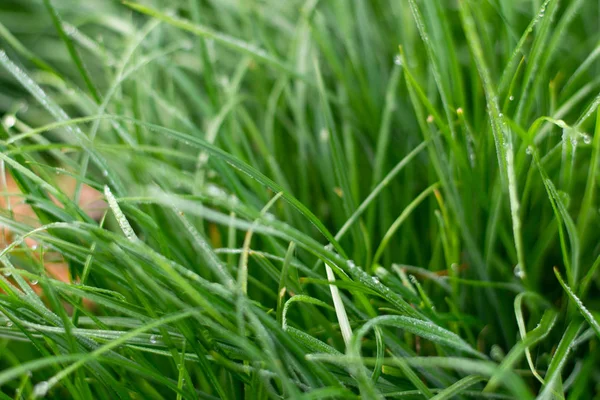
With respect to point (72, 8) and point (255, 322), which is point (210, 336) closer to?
point (255, 322)

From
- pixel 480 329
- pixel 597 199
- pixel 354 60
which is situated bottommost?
pixel 480 329

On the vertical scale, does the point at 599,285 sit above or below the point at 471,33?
below

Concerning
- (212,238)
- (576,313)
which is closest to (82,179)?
(212,238)

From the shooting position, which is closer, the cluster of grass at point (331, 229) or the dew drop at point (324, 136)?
the cluster of grass at point (331, 229)

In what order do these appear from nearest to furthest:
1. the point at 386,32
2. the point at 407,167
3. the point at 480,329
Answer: the point at 480,329 → the point at 407,167 → the point at 386,32

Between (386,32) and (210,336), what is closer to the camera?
(210,336)

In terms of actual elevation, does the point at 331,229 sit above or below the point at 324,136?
below

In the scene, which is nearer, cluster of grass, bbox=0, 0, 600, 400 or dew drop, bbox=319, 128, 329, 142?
cluster of grass, bbox=0, 0, 600, 400

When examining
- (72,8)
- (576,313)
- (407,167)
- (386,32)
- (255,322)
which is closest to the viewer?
(255,322)
